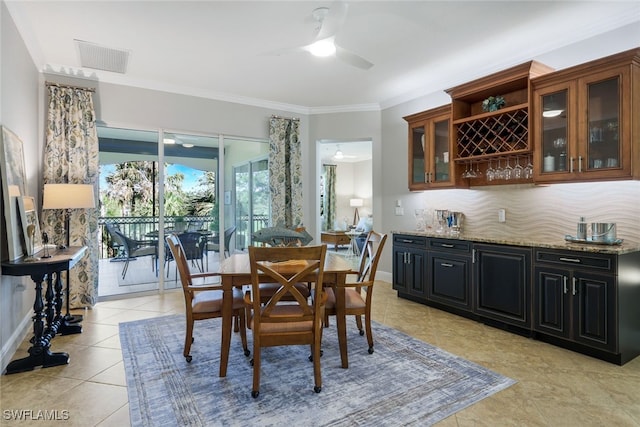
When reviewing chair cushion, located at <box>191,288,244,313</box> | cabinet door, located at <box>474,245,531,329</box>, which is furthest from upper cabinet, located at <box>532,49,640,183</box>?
chair cushion, located at <box>191,288,244,313</box>

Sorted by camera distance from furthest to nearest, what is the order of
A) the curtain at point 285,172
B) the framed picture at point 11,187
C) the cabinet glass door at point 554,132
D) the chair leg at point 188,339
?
the curtain at point 285,172 → the cabinet glass door at point 554,132 → the chair leg at point 188,339 → the framed picture at point 11,187

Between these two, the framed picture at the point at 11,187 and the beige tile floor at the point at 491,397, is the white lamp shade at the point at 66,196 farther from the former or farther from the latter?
the beige tile floor at the point at 491,397

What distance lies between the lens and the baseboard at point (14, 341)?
252 cm

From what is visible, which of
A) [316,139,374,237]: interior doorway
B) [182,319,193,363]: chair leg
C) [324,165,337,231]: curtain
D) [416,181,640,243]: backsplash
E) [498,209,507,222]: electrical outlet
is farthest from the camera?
[324,165,337,231]: curtain

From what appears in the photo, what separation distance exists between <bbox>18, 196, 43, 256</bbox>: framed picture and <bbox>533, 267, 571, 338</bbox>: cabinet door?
14.4 ft

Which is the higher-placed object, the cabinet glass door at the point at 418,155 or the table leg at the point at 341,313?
the cabinet glass door at the point at 418,155

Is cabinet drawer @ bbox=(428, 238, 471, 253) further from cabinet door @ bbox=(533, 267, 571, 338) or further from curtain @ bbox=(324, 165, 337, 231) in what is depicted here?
curtain @ bbox=(324, 165, 337, 231)

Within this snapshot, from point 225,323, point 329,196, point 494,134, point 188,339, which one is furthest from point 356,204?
point 225,323

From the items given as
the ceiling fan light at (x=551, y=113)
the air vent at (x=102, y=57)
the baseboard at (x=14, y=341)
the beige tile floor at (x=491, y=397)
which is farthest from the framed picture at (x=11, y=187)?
the ceiling fan light at (x=551, y=113)

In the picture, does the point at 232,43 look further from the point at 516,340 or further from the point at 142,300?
the point at 516,340

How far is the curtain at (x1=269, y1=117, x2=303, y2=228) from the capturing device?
5449 mm

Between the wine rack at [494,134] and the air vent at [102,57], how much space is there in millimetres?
3863

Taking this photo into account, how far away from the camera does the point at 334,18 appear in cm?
247

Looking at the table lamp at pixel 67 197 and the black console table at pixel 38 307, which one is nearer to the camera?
the black console table at pixel 38 307
